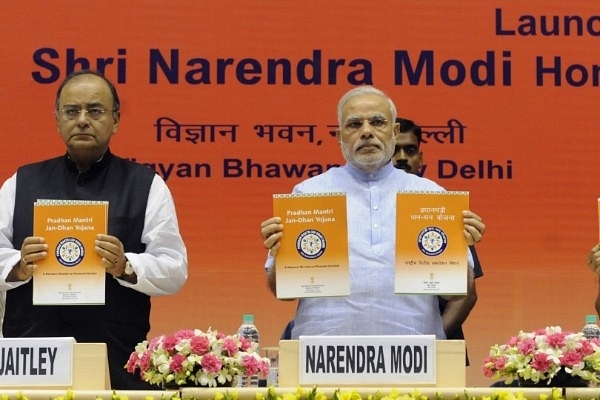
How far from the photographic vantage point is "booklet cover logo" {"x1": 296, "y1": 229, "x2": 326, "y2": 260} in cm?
323

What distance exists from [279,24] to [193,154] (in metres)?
0.65

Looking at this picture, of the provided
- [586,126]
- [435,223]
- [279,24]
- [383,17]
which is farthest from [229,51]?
[435,223]

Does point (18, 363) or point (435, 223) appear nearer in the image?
point (18, 363)

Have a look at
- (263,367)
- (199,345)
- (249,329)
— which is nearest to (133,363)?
(199,345)

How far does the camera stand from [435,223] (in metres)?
3.21

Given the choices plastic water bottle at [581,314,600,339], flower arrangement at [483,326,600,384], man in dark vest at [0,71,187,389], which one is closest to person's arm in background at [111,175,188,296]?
man in dark vest at [0,71,187,389]

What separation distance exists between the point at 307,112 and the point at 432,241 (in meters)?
1.78

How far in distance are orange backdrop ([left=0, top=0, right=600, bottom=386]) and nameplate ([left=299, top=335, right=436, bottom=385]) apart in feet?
6.32

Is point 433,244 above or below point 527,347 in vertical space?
above

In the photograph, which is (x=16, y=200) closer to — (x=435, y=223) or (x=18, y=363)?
(x=18, y=363)

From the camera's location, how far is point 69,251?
10.6ft

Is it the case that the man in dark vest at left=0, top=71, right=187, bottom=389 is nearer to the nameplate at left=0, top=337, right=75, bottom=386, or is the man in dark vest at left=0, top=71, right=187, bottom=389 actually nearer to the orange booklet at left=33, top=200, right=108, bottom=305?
the orange booklet at left=33, top=200, right=108, bottom=305

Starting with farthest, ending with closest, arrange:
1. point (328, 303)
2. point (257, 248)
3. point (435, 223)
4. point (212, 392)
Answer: point (257, 248)
point (328, 303)
point (435, 223)
point (212, 392)

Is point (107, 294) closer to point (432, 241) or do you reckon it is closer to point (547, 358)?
point (432, 241)
